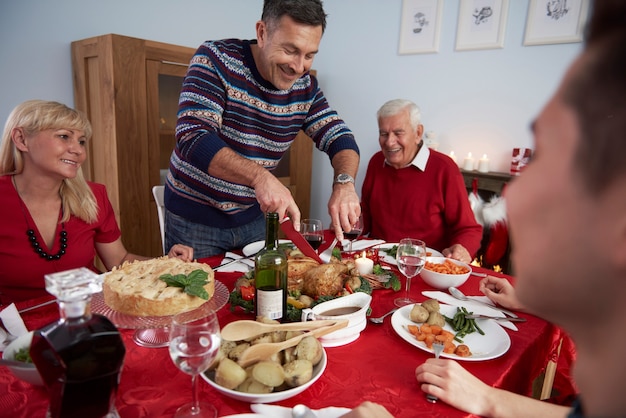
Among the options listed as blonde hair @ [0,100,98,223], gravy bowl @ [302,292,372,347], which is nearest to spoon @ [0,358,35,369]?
gravy bowl @ [302,292,372,347]

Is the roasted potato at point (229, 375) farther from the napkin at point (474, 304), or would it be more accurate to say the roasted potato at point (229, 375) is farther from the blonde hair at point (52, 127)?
the blonde hair at point (52, 127)

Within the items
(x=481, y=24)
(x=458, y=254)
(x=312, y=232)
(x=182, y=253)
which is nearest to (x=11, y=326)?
(x=182, y=253)

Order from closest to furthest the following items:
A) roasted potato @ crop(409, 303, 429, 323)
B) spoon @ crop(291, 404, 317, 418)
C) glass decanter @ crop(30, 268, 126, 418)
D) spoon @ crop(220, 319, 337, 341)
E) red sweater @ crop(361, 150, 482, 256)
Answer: glass decanter @ crop(30, 268, 126, 418)
spoon @ crop(291, 404, 317, 418)
spoon @ crop(220, 319, 337, 341)
roasted potato @ crop(409, 303, 429, 323)
red sweater @ crop(361, 150, 482, 256)

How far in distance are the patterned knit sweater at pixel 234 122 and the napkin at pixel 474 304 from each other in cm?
96

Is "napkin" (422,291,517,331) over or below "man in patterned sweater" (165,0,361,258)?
below

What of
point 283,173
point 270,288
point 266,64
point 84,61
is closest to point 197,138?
point 266,64

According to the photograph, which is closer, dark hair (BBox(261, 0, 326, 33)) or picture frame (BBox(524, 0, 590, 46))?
dark hair (BBox(261, 0, 326, 33))

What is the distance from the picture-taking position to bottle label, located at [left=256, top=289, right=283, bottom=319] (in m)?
1.10

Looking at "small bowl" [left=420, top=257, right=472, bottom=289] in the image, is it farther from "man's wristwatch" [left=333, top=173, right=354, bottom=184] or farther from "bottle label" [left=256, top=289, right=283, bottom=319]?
"bottle label" [left=256, top=289, right=283, bottom=319]

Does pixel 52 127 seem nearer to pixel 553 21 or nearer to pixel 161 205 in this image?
pixel 161 205

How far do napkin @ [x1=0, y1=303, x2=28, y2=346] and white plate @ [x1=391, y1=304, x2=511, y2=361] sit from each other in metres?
1.04

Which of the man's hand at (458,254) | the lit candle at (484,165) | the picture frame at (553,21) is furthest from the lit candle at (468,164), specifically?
the man's hand at (458,254)

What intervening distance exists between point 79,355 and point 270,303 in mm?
494

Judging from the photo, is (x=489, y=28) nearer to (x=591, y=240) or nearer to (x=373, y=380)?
(x=373, y=380)
